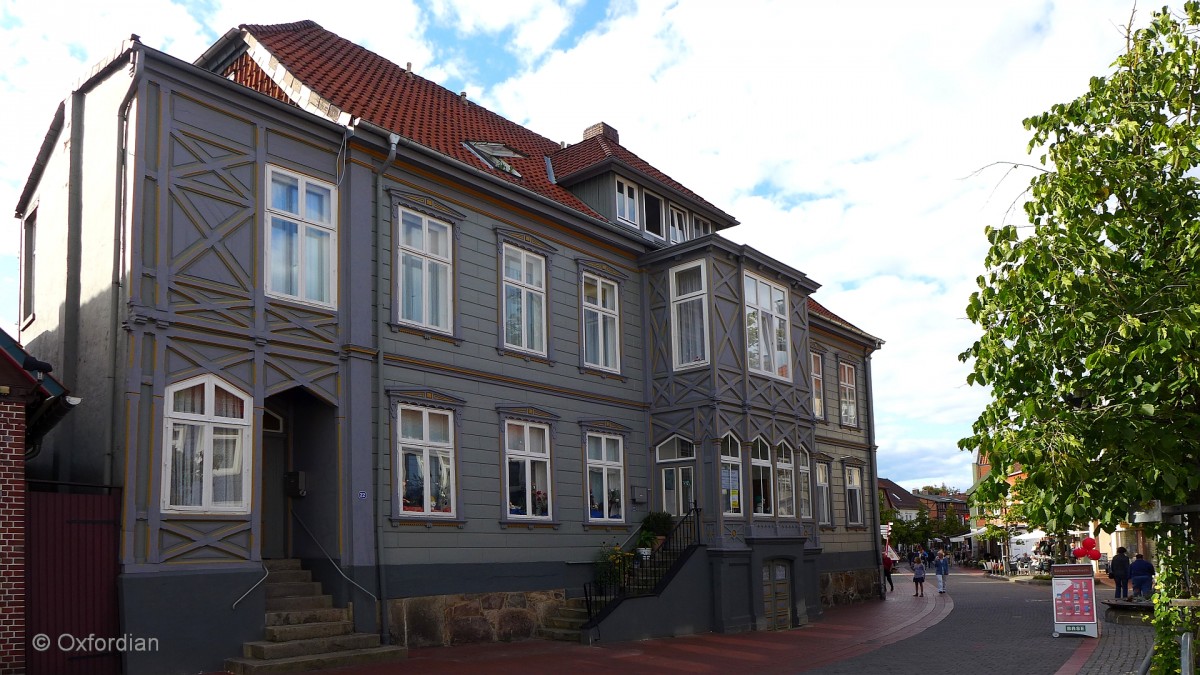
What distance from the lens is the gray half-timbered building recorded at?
13.4 metres

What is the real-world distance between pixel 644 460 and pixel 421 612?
23.4 feet

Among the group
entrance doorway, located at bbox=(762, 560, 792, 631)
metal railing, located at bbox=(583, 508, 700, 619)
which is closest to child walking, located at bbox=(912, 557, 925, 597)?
entrance doorway, located at bbox=(762, 560, 792, 631)

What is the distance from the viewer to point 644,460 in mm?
21781

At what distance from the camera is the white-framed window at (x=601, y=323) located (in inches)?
831

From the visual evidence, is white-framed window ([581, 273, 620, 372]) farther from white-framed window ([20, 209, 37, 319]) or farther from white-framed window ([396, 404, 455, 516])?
white-framed window ([20, 209, 37, 319])

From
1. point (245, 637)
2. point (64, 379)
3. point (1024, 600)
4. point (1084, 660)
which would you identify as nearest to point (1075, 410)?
point (1084, 660)

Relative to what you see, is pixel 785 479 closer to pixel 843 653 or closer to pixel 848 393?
pixel 843 653

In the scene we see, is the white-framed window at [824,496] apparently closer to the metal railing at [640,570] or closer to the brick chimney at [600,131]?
the metal railing at [640,570]

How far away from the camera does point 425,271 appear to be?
17438 millimetres

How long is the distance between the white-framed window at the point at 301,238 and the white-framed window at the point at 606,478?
6894mm

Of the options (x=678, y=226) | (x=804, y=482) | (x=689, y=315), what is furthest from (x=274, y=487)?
(x=804, y=482)

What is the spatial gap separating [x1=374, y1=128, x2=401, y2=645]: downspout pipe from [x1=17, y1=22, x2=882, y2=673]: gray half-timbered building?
0.15ft

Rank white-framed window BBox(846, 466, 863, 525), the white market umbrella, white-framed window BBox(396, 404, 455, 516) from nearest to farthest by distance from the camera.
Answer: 1. white-framed window BBox(396, 404, 455, 516)
2. white-framed window BBox(846, 466, 863, 525)
3. the white market umbrella

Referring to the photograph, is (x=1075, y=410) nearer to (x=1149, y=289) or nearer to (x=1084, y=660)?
(x=1149, y=289)
